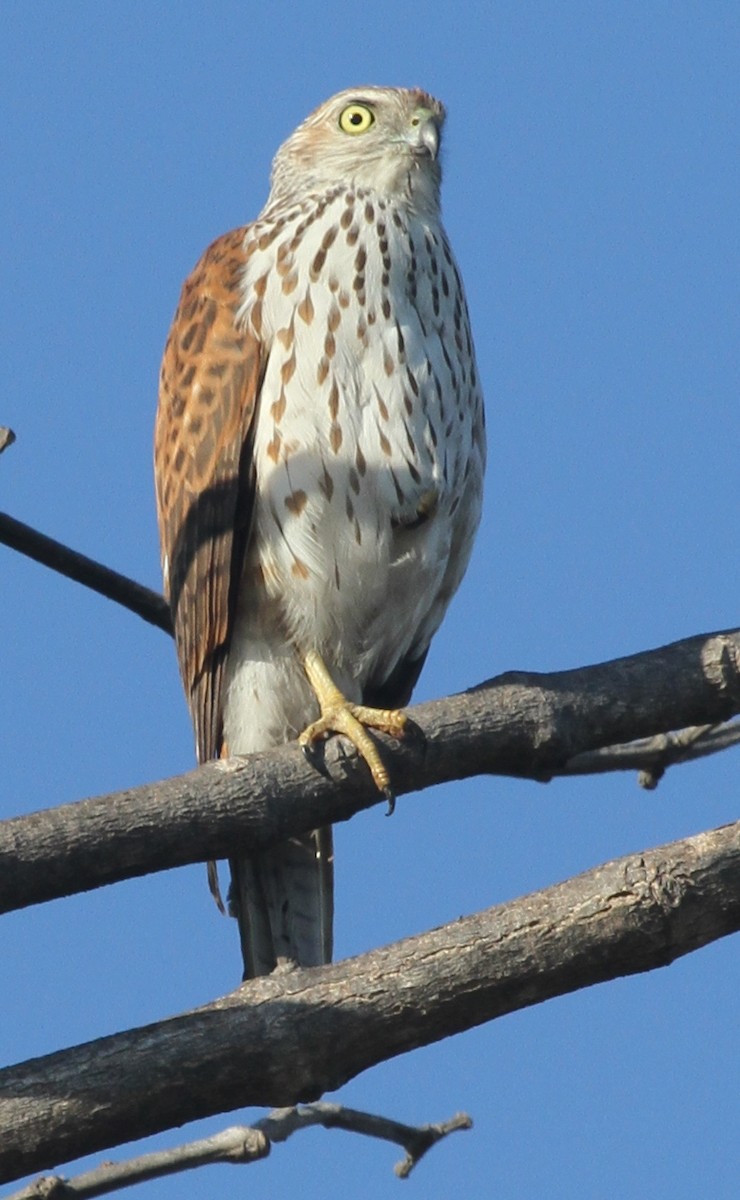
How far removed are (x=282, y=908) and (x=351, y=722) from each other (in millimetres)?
861

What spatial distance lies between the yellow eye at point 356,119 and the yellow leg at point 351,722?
189 cm

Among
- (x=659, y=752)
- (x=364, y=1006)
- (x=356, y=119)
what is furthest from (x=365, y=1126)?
(x=356, y=119)

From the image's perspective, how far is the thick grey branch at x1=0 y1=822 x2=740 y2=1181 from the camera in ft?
10.5

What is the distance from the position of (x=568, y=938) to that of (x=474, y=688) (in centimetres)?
101

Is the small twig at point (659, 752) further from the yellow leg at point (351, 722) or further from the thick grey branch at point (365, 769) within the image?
the yellow leg at point (351, 722)

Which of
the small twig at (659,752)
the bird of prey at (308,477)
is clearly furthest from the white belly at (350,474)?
the small twig at (659,752)

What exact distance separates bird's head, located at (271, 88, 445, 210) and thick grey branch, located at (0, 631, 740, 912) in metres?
2.00

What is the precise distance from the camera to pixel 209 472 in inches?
209

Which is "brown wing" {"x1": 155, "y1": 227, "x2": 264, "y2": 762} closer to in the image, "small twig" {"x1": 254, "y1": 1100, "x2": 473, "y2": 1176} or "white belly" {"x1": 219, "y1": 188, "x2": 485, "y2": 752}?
"white belly" {"x1": 219, "y1": 188, "x2": 485, "y2": 752}

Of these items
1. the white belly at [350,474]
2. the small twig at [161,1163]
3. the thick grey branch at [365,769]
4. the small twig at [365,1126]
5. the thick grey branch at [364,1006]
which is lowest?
the small twig at [161,1163]

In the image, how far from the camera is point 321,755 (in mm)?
4266

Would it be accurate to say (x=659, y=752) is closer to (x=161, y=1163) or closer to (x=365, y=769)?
(x=365, y=769)

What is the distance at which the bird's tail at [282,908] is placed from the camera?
5.30m

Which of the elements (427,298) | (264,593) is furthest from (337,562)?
(427,298)
